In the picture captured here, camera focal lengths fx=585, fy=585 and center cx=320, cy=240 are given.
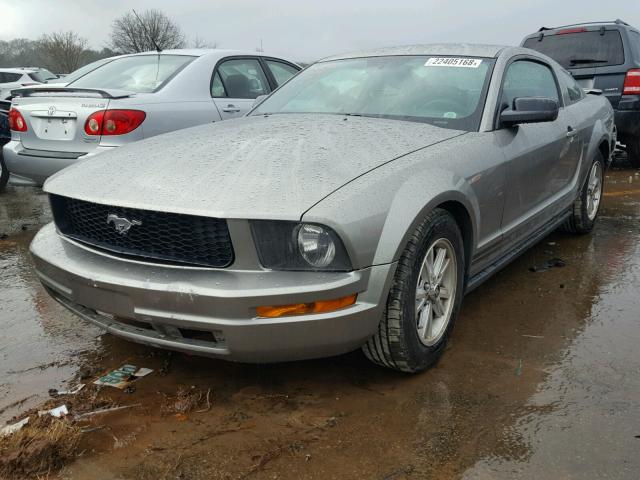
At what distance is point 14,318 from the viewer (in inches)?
135

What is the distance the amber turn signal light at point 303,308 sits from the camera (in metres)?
2.14

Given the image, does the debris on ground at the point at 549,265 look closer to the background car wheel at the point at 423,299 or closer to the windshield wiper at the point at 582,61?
the background car wheel at the point at 423,299

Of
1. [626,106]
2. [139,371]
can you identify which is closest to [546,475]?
[139,371]

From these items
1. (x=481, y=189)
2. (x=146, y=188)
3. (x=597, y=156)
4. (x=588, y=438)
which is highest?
(x=146, y=188)

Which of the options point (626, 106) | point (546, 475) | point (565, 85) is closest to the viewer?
point (546, 475)

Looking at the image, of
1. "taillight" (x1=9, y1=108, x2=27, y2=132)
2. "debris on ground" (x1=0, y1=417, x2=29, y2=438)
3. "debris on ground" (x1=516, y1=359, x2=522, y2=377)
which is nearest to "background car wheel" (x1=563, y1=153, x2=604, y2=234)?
"debris on ground" (x1=516, y1=359, x2=522, y2=377)

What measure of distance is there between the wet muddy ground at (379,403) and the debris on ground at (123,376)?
6cm

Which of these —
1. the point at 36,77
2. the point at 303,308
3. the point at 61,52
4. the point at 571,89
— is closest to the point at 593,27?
the point at 571,89

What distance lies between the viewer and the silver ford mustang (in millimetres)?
2150

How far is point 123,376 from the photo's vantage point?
107 inches

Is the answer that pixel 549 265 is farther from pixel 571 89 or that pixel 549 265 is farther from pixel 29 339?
pixel 29 339

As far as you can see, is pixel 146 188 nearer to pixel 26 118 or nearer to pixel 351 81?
pixel 351 81

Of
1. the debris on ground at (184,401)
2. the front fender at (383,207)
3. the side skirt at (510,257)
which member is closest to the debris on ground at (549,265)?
the side skirt at (510,257)

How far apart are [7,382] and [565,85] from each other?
422 centimetres
